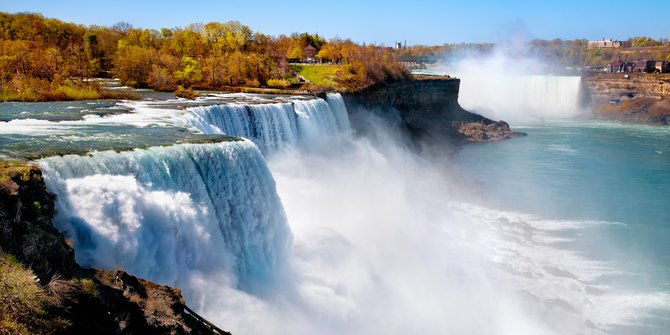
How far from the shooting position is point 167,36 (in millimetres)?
55250

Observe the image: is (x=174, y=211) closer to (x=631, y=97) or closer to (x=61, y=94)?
(x=61, y=94)

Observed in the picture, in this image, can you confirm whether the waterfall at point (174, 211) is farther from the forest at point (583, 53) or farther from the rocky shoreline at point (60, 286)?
the forest at point (583, 53)

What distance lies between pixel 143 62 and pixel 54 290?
98.1 feet

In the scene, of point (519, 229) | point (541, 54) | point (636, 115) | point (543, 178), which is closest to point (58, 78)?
point (519, 229)

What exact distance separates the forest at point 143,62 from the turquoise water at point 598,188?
37.2 ft

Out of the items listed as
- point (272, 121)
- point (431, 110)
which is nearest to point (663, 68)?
point (431, 110)

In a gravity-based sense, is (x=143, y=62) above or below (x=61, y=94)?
above

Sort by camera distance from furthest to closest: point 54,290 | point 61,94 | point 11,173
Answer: point 61,94 → point 11,173 → point 54,290

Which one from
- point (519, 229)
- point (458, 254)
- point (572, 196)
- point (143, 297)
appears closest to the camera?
point (143, 297)

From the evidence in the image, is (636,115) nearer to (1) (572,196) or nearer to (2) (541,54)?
(1) (572,196)

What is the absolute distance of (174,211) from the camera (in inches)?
399

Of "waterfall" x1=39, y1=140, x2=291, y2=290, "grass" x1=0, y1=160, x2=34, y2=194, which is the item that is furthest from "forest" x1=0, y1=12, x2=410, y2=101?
"grass" x1=0, y1=160, x2=34, y2=194

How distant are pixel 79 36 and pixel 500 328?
43.7 m

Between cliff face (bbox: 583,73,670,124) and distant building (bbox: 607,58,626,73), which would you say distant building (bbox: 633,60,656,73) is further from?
cliff face (bbox: 583,73,670,124)
